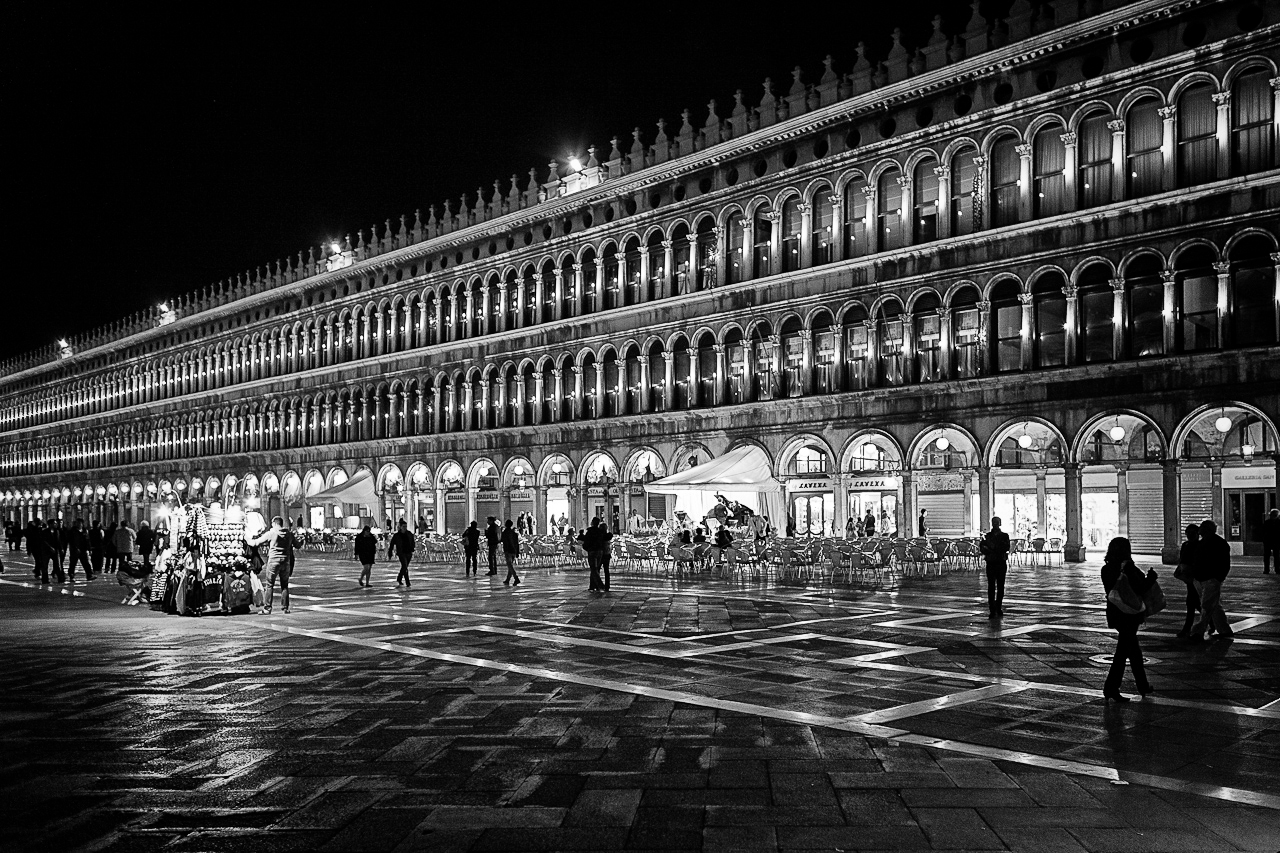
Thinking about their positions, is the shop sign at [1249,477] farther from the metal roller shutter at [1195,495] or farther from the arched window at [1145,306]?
the arched window at [1145,306]

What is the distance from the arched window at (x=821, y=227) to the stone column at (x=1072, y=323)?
7.83 metres

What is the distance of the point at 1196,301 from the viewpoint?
25.8 metres

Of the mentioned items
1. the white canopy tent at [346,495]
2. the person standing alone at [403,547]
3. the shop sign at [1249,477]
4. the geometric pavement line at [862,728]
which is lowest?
the geometric pavement line at [862,728]

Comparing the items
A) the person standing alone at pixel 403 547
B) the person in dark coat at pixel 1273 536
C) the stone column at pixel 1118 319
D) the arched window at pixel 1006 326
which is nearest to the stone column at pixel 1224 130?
the stone column at pixel 1118 319

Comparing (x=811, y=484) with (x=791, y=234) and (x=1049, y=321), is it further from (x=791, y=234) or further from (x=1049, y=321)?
(x=1049, y=321)

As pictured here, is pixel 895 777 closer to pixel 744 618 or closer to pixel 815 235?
pixel 744 618

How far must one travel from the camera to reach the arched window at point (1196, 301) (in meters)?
25.5

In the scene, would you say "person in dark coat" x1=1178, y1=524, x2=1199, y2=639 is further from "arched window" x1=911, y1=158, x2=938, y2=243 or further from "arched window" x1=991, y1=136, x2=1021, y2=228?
"arched window" x1=911, y1=158, x2=938, y2=243

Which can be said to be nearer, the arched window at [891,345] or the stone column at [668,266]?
the arched window at [891,345]

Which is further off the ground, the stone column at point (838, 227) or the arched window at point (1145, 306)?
the stone column at point (838, 227)

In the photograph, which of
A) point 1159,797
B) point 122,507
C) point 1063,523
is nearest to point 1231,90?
point 1063,523

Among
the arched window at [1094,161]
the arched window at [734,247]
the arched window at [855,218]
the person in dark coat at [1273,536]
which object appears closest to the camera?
the person in dark coat at [1273,536]

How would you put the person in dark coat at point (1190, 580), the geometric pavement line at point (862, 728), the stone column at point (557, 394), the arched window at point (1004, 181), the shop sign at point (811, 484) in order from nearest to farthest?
the geometric pavement line at point (862, 728), the person in dark coat at point (1190, 580), the arched window at point (1004, 181), the shop sign at point (811, 484), the stone column at point (557, 394)

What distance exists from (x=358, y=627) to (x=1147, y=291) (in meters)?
20.6
